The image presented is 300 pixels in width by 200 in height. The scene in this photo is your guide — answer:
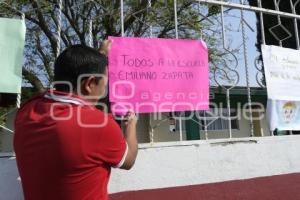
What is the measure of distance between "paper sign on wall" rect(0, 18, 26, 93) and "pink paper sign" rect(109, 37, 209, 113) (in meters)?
0.64

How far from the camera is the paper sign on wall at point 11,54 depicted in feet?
8.69

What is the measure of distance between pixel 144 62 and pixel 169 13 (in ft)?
15.4

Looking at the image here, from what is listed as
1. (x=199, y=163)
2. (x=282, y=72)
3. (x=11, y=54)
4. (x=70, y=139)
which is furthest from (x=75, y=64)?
(x=282, y=72)

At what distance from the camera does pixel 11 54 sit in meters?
2.68

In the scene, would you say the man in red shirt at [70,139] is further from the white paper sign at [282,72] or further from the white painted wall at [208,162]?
the white paper sign at [282,72]

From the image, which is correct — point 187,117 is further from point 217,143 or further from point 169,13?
point 169,13

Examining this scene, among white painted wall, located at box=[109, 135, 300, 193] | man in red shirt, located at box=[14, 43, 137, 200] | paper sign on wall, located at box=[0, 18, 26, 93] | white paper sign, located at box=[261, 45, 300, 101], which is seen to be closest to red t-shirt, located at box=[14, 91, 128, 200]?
man in red shirt, located at box=[14, 43, 137, 200]

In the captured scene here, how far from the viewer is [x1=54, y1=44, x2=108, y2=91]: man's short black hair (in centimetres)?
179

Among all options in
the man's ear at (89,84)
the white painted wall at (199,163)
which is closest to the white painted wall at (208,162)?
the white painted wall at (199,163)

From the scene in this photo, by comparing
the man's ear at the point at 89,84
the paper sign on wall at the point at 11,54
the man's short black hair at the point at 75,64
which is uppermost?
the paper sign on wall at the point at 11,54

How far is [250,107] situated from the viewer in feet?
12.6

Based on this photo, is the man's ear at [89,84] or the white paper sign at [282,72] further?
the white paper sign at [282,72]

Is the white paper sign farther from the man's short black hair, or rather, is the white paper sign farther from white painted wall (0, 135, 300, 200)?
the man's short black hair

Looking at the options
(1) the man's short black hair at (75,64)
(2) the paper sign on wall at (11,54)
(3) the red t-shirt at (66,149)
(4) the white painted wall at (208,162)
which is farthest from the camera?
(4) the white painted wall at (208,162)
